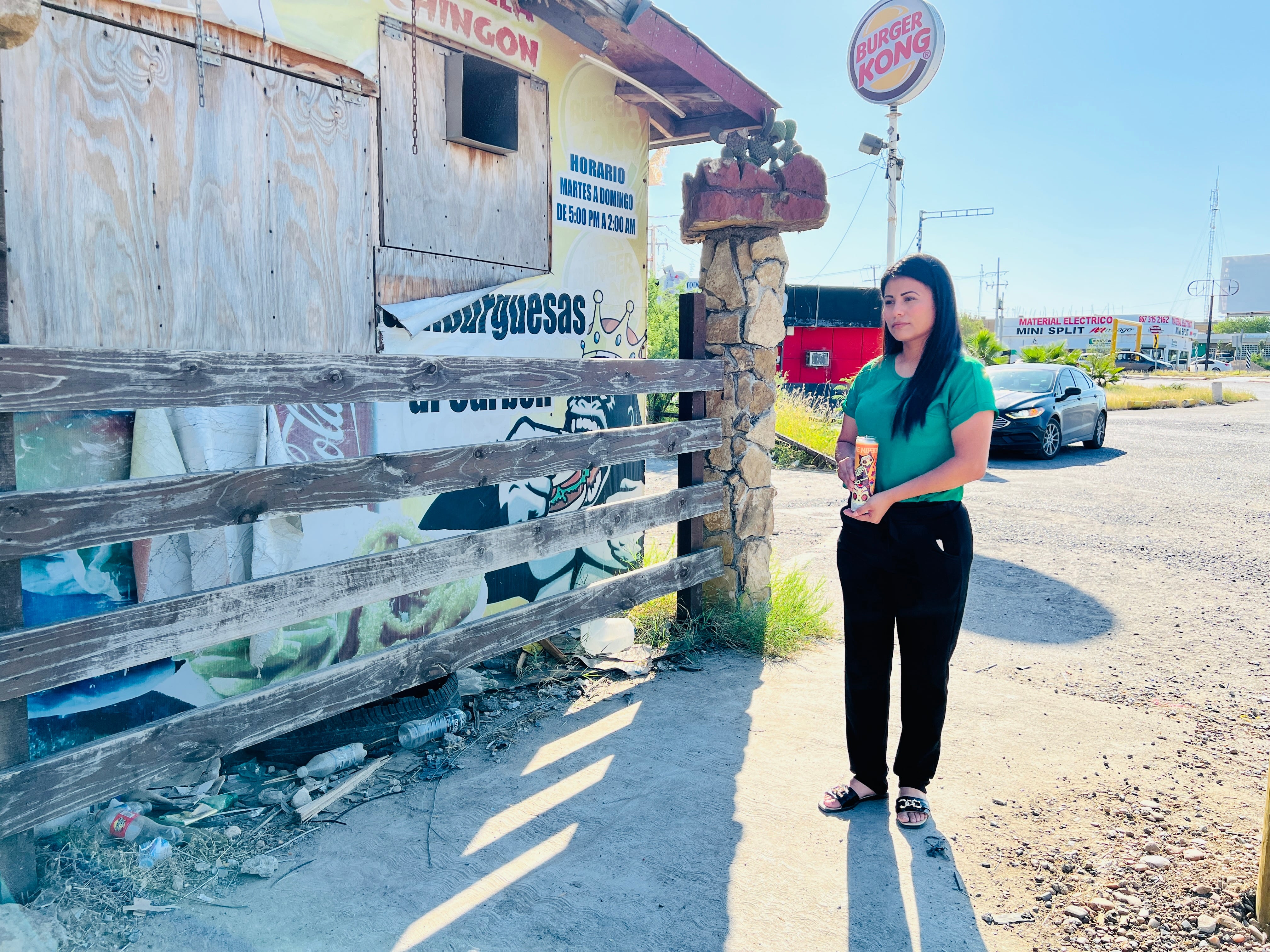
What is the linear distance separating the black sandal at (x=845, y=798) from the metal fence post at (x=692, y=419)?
1.93 m

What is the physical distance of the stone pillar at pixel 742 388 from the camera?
17.5ft

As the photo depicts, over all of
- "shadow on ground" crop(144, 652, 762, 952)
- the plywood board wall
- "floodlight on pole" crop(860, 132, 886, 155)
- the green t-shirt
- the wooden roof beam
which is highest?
"floodlight on pole" crop(860, 132, 886, 155)

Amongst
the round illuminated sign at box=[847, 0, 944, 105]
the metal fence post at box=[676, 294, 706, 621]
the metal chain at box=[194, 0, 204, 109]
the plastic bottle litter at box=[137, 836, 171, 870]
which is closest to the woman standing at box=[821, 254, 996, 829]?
the metal fence post at box=[676, 294, 706, 621]

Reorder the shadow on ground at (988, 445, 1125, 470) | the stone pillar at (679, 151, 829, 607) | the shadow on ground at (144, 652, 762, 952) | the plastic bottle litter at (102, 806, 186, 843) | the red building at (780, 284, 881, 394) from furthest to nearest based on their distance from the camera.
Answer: the red building at (780, 284, 881, 394), the shadow on ground at (988, 445, 1125, 470), the stone pillar at (679, 151, 829, 607), the plastic bottle litter at (102, 806, 186, 843), the shadow on ground at (144, 652, 762, 952)

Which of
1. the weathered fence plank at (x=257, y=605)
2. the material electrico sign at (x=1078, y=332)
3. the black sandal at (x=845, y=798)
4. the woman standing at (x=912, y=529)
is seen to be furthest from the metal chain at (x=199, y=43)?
the material electrico sign at (x=1078, y=332)

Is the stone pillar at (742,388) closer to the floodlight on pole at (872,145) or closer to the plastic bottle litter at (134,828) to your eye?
the plastic bottle litter at (134,828)

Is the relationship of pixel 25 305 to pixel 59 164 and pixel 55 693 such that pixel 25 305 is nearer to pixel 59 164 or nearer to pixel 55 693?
pixel 59 164

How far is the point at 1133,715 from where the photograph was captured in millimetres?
4375

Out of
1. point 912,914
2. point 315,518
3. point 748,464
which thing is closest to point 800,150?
point 748,464

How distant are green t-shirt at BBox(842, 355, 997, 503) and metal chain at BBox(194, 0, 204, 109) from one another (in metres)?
2.86

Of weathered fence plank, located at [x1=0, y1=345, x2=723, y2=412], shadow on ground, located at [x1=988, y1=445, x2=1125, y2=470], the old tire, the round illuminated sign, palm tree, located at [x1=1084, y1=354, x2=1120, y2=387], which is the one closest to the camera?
weathered fence plank, located at [x1=0, y1=345, x2=723, y2=412]

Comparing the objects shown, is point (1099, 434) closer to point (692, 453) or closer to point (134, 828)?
point (692, 453)

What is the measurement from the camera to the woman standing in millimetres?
3162

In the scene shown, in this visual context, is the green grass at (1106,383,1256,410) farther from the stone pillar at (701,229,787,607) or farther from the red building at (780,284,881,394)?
the stone pillar at (701,229,787,607)
